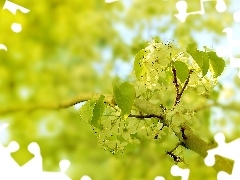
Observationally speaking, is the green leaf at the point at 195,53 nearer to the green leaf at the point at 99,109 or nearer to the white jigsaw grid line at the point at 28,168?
the green leaf at the point at 99,109

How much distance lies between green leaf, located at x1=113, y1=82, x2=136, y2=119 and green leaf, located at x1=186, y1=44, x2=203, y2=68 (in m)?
0.09

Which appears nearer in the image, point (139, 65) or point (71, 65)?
point (139, 65)

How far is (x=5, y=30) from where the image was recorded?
98.8 inches

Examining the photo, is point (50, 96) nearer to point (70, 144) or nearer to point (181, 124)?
point (70, 144)

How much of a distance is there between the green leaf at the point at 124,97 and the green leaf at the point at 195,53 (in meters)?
0.09

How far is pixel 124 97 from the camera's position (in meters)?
0.59

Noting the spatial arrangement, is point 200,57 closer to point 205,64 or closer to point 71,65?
point 205,64

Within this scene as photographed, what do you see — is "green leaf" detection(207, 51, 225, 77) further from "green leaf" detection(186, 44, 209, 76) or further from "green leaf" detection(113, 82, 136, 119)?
"green leaf" detection(113, 82, 136, 119)

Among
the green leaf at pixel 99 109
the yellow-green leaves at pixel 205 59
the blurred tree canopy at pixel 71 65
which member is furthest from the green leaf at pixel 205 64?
→ the blurred tree canopy at pixel 71 65

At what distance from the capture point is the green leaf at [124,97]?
59 cm

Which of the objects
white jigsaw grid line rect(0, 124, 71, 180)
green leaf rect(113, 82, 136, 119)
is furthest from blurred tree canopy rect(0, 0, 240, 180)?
green leaf rect(113, 82, 136, 119)

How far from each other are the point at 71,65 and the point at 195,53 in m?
2.14

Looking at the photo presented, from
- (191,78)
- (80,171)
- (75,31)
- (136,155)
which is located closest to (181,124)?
(191,78)

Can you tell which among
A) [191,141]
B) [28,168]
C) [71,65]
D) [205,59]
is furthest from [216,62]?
[71,65]
